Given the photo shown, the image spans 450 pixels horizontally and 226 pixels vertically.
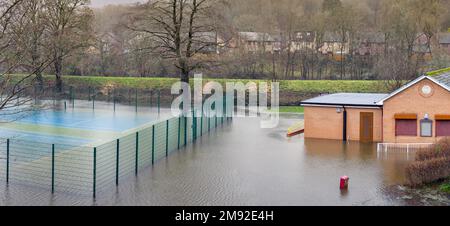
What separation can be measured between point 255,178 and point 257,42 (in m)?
38.6

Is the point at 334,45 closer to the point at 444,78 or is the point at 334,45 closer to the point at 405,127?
the point at 444,78

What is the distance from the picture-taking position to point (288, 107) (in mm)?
38469

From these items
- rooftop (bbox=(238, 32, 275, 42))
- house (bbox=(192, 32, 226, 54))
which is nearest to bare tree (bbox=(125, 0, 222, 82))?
house (bbox=(192, 32, 226, 54))

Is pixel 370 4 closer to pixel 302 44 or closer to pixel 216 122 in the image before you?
pixel 302 44

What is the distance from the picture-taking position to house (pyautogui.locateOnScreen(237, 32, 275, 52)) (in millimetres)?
50341

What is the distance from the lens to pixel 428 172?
46.6 feet

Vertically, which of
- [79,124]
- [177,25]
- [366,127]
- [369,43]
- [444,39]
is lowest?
[79,124]

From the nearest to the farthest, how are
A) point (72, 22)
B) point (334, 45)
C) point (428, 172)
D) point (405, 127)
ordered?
point (428, 172)
point (405, 127)
point (72, 22)
point (334, 45)

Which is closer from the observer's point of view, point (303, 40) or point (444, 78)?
point (444, 78)

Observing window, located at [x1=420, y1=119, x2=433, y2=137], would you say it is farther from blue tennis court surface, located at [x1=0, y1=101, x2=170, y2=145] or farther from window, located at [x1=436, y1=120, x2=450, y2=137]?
blue tennis court surface, located at [x1=0, y1=101, x2=170, y2=145]

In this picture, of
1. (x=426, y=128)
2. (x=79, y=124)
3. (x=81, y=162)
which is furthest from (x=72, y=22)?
(x=426, y=128)

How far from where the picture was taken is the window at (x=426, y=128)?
20672 mm

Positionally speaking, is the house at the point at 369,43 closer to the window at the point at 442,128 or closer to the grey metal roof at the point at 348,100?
the grey metal roof at the point at 348,100

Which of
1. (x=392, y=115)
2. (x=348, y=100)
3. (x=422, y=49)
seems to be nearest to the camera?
(x=392, y=115)
